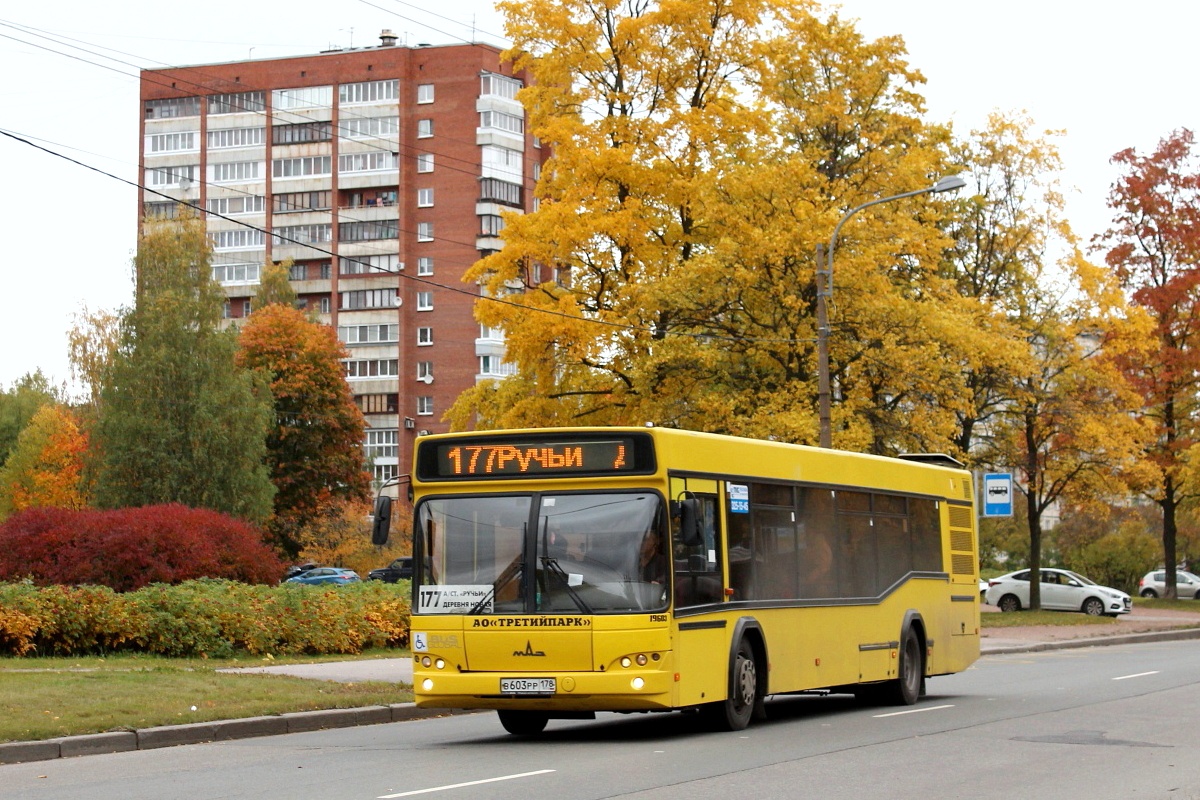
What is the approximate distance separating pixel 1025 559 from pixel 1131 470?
1394 inches

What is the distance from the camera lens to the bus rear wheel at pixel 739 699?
→ 15086 millimetres

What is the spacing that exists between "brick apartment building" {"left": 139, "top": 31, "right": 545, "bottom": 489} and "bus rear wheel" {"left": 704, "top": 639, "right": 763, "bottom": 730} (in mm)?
77419

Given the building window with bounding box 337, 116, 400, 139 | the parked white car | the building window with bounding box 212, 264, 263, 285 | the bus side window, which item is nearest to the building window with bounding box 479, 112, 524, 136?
the building window with bounding box 337, 116, 400, 139

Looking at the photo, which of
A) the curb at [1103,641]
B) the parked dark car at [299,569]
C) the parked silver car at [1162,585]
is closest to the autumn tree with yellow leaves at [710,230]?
the curb at [1103,641]

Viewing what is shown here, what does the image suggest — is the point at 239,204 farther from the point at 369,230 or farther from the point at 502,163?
the point at 502,163

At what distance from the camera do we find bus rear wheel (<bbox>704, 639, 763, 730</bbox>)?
1509 cm

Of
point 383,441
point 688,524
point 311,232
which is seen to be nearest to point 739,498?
point 688,524

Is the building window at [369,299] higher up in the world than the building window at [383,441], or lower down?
higher up

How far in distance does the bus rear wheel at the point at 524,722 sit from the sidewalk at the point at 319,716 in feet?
7.02

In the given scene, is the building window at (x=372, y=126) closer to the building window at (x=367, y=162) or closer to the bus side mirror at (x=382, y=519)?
the building window at (x=367, y=162)

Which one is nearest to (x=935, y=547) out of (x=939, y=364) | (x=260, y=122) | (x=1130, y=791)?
(x=1130, y=791)

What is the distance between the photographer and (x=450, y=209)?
3698 inches

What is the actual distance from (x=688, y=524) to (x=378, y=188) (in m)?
83.2

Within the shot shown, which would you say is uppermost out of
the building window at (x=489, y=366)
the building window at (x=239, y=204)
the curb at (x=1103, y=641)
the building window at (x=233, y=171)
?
the building window at (x=233, y=171)
